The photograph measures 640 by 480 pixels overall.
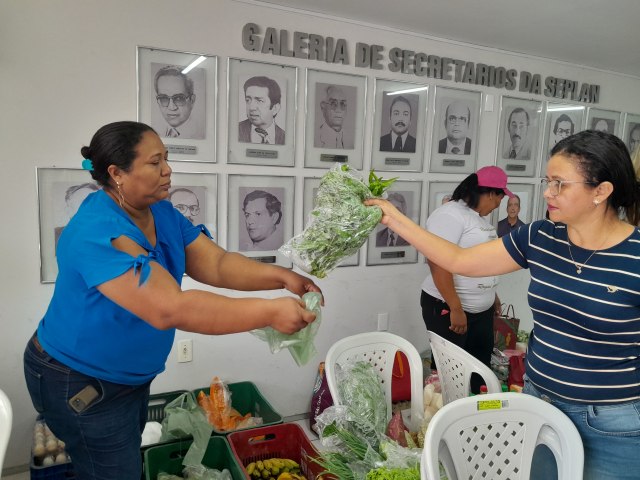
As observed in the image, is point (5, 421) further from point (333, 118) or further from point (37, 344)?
point (333, 118)

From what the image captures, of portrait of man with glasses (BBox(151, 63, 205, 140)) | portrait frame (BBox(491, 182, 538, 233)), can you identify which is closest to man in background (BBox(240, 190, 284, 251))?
portrait of man with glasses (BBox(151, 63, 205, 140))

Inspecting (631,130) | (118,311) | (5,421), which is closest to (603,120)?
(631,130)

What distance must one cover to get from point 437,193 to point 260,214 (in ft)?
4.58

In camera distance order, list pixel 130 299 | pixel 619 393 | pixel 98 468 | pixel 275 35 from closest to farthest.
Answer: pixel 130 299 < pixel 619 393 < pixel 98 468 < pixel 275 35

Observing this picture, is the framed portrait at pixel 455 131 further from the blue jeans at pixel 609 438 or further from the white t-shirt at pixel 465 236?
the blue jeans at pixel 609 438

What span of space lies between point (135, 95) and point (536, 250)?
2.12 m

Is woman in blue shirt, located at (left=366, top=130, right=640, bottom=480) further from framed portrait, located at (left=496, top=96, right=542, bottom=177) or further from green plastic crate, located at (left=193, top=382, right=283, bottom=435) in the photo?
framed portrait, located at (left=496, top=96, right=542, bottom=177)

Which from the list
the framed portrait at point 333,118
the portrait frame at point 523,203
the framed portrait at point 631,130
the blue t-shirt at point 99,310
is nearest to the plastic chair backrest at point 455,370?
the blue t-shirt at point 99,310

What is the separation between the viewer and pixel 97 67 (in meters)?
2.47

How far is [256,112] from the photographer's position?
113 inches

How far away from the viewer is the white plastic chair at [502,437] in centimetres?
141

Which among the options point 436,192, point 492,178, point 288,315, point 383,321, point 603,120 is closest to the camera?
point 288,315

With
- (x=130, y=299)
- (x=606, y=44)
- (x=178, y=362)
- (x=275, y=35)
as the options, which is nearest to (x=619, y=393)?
(x=130, y=299)

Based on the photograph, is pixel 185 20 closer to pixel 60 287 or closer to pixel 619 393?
pixel 60 287
